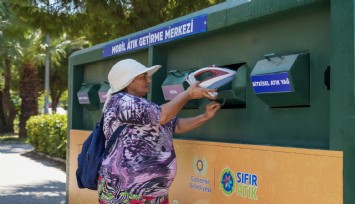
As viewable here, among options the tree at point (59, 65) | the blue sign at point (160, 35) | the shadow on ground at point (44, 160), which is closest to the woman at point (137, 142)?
the blue sign at point (160, 35)

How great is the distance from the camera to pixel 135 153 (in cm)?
349

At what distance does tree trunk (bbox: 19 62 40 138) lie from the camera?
30.9 meters

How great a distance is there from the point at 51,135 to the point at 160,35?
1392cm

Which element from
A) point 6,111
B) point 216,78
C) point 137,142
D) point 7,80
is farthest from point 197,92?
point 6,111

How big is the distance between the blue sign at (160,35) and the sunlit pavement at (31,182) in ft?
15.8

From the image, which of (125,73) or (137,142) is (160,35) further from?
(137,142)

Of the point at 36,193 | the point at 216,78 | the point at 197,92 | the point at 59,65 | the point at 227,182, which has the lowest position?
the point at 36,193

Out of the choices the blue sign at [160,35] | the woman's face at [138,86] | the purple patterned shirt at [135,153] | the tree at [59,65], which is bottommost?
the purple patterned shirt at [135,153]

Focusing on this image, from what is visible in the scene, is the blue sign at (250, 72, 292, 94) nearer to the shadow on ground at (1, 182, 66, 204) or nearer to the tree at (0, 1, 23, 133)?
the shadow on ground at (1, 182, 66, 204)

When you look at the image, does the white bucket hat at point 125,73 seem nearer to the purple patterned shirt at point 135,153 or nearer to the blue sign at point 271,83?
the purple patterned shirt at point 135,153

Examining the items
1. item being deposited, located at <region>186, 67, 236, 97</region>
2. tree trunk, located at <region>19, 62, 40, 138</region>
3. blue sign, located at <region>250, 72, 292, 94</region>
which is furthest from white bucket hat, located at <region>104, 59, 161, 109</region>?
tree trunk, located at <region>19, 62, 40, 138</region>

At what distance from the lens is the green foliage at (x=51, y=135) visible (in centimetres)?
1700

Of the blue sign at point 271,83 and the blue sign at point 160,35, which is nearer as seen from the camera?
the blue sign at point 271,83

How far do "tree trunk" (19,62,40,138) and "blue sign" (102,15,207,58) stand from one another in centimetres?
2656
